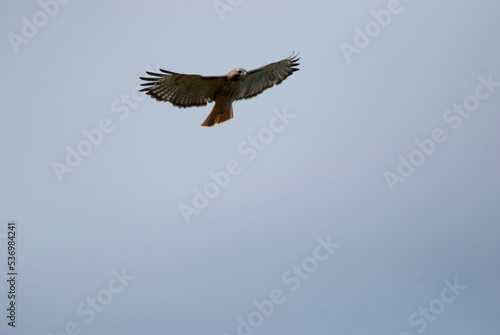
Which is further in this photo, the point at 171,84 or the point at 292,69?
the point at 292,69

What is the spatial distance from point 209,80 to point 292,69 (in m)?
2.16

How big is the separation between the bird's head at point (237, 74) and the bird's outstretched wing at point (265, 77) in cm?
83

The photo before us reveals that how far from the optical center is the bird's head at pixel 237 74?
1334 centimetres

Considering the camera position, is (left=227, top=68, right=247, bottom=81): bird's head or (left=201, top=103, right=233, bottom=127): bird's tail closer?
(left=227, top=68, right=247, bottom=81): bird's head

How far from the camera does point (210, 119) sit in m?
14.0

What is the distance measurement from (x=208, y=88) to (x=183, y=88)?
518 millimetres

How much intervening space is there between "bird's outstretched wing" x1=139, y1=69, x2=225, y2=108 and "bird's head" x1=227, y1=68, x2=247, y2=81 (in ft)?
0.58

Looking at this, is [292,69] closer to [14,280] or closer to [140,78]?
[140,78]

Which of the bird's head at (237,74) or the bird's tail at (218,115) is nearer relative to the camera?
the bird's head at (237,74)

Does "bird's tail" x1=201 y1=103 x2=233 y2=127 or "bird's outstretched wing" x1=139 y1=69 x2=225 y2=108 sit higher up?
"bird's outstretched wing" x1=139 y1=69 x2=225 y2=108

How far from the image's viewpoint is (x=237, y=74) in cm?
1334

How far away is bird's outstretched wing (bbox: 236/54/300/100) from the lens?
47.4ft

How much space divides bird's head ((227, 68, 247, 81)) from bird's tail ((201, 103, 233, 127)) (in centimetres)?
72

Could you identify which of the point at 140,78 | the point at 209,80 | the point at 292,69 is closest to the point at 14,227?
the point at 140,78
